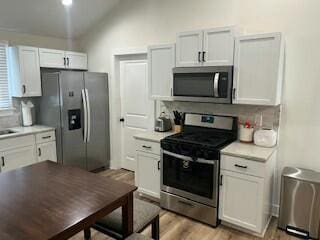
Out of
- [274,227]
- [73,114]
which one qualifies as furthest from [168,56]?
[274,227]

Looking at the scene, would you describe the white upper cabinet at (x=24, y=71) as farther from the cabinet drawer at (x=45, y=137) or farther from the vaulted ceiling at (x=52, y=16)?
the cabinet drawer at (x=45, y=137)

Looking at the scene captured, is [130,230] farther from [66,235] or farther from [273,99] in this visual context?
[273,99]

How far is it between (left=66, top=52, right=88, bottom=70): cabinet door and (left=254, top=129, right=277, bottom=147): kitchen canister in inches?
127

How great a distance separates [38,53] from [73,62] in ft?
2.10

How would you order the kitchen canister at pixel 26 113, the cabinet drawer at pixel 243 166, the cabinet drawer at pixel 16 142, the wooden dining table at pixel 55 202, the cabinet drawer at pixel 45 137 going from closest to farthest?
the wooden dining table at pixel 55 202 → the cabinet drawer at pixel 243 166 → the cabinet drawer at pixel 16 142 → the cabinet drawer at pixel 45 137 → the kitchen canister at pixel 26 113

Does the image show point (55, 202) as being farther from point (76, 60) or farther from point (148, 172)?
point (76, 60)

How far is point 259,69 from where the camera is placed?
265cm

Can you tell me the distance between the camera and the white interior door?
4121 millimetres

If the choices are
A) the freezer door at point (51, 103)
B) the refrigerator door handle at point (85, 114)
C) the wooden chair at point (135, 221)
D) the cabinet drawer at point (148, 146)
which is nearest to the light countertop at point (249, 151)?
the cabinet drawer at point (148, 146)

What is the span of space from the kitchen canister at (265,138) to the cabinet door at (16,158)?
3.06m

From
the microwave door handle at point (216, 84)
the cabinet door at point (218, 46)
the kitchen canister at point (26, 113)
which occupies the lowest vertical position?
the kitchen canister at point (26, 113)

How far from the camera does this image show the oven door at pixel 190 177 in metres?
2.76

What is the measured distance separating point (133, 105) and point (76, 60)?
1.32 metres

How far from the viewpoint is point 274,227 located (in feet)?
9.24
